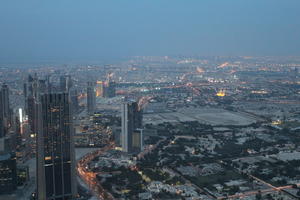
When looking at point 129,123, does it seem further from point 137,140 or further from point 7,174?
point 7,174

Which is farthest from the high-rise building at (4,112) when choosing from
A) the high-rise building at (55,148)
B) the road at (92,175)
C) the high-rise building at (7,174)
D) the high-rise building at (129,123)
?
the high-rise building at (55,148)

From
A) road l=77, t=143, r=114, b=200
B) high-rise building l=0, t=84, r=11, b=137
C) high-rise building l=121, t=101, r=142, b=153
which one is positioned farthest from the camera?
high-rise building l=121, t=101, r=142, b=153

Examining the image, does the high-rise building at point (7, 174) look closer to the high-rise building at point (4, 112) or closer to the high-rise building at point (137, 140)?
the high-rise building at point (4, 112)

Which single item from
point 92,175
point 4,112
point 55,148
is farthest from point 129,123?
point 55,148

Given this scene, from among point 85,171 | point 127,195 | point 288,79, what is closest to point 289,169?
point 127,195

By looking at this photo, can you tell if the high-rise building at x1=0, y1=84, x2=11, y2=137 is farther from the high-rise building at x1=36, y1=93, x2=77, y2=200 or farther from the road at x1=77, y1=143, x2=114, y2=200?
the high-rise building at x1=36, y1=93, x2=77, y2=200

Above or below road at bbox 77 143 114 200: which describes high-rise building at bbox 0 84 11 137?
above

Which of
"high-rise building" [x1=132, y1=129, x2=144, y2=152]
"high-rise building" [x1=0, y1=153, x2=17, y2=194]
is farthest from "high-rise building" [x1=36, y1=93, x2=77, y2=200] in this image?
"high-rise building" [x1=132, y1=129, x2=144, y2=152]

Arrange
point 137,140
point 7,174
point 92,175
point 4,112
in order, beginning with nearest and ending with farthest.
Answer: point 7,174, point 92,175, point 137,140, point 4,112
